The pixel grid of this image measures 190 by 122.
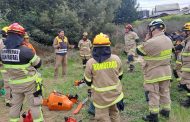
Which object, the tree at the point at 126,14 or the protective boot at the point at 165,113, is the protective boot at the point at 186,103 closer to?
the protective boot at the point at 165,113

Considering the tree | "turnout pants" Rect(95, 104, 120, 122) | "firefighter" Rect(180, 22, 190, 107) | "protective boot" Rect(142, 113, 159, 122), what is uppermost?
the tree

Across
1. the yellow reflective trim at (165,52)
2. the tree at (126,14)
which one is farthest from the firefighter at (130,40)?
the tree at (126,14)

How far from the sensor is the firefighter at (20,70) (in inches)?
217

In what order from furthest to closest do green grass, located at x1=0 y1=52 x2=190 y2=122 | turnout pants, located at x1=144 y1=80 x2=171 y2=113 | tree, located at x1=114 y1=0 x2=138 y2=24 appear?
tree, located at x1=114 y1=0 x2=138 y2=24
green grass, located at x1=0 y1=52 x2=190 y2=122
turnout pants, located at x1=144 y1=80 x2=171 y2=113

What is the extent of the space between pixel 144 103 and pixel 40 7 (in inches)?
540

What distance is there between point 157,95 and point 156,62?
686 mm

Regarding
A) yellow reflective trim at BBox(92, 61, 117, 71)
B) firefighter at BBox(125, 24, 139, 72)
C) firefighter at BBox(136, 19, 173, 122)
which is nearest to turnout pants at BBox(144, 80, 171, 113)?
firefighter at BBox(136, 19, 173, 122)

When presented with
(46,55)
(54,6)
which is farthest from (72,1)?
(46,55)

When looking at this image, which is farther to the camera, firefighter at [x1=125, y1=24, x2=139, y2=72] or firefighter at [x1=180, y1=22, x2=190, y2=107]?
firefighter at [x1=125, y1=24, x2=139, y2=72]

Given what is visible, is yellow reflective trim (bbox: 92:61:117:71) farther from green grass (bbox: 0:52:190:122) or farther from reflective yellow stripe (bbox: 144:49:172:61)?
green grass (bbox: 0:52:190:122)

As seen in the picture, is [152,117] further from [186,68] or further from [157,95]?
[186,68]

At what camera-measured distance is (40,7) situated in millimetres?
20203

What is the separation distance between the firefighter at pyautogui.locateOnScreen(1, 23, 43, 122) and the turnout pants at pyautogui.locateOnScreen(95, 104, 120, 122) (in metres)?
1.10

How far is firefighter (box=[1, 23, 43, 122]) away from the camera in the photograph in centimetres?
552
